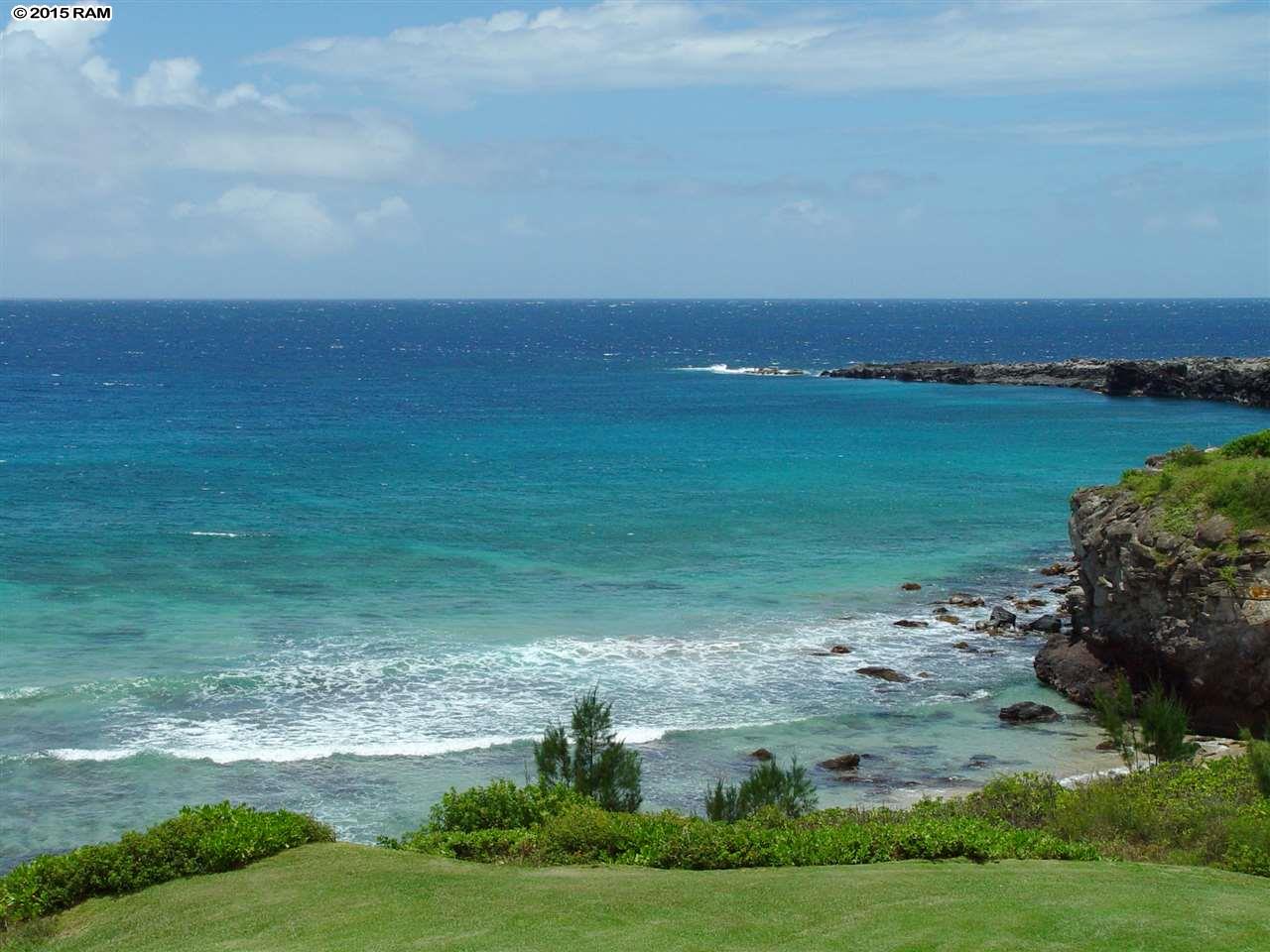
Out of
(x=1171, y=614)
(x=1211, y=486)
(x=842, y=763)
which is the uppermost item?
(x=1211, y=486)

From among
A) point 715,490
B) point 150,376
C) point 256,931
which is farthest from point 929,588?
point 150,376

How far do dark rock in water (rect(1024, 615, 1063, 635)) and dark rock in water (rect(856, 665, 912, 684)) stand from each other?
7257 millimetres

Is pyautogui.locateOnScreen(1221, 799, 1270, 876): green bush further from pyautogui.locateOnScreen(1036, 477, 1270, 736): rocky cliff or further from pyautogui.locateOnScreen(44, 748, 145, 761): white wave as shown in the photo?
pyautogui.locateOnScreen(44, 748, 145, 761): white wave

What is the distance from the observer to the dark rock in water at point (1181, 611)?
32.0 meters

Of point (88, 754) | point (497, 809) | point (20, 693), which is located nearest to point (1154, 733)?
point (497, 809)

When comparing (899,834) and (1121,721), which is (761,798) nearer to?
(899,834)

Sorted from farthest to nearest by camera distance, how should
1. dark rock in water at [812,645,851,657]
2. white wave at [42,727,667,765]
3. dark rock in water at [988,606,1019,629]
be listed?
dark rock in water at [988,606,1019,629], dark rock in water at [812,645,851,657], white wave at [42,727,667,765]

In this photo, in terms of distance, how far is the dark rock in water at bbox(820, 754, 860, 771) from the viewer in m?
30.9

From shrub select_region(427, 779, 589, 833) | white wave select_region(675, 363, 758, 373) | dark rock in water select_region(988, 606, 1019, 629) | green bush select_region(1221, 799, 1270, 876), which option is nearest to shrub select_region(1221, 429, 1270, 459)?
dark rock in water select_region(988, 606, 1019, 629)

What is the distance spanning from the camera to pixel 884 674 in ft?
125

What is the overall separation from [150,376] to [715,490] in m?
86.4

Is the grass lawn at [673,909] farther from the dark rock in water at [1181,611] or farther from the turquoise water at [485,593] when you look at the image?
the dark rock in water at [1181,611]

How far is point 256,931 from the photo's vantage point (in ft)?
51.1

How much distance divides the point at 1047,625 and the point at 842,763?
14.8m
